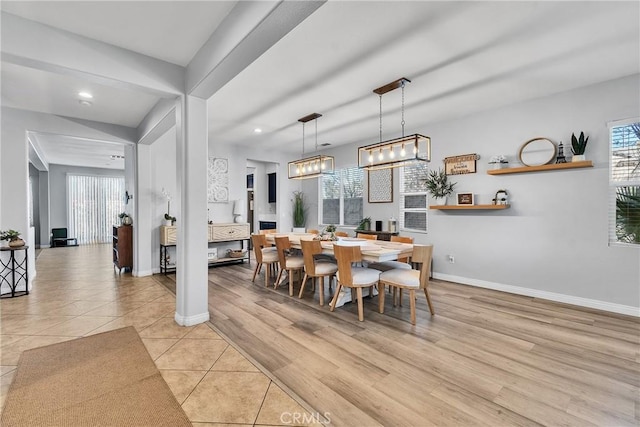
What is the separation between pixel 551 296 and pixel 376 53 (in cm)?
390

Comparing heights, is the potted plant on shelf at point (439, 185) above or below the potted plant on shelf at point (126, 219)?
above

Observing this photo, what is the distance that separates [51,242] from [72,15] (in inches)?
400

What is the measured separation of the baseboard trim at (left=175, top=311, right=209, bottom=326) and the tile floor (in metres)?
0.06

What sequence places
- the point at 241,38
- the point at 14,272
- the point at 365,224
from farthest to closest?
the point at 365,224 → the point at 14,272 → the point at 241,38

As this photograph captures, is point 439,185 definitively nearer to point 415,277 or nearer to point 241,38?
point 415,277

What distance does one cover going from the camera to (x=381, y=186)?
6.03 metres

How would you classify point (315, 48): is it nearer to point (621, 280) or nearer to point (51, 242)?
point (621, 280)

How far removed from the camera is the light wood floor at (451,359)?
1.78 metres

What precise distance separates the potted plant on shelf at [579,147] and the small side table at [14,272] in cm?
743

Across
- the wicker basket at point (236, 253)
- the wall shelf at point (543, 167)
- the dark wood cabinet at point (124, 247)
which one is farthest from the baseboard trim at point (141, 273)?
the wall shelf at point (543, 167)

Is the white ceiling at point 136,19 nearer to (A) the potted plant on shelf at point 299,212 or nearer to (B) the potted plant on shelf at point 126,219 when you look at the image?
(B) the potted plant on shelf at point 126,219

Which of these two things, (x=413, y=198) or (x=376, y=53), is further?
(x=413, y=198)

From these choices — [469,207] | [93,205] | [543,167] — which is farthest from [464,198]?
[93,205]

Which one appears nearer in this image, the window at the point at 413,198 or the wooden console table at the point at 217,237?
the wooden console table at the point at 217,237
